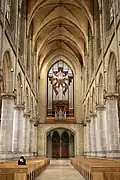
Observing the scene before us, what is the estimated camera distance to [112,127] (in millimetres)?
18328

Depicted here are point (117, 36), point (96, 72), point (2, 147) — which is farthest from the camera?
point (96, 72)

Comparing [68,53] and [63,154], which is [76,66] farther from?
[63,154]

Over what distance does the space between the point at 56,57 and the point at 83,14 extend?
12.4 meters

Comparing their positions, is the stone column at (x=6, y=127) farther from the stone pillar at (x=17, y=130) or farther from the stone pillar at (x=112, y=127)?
the stone pillar at (x=112, y=127)

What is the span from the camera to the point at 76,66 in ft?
132

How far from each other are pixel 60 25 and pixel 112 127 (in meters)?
18.4

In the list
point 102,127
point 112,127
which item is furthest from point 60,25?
point 112,127

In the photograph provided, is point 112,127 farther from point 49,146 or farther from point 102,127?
point 49,146

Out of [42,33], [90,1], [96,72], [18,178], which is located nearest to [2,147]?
[18,178]

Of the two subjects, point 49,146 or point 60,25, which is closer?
point 60,25

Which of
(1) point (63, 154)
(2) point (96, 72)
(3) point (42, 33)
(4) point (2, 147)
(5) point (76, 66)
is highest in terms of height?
(3) point (42, 33)

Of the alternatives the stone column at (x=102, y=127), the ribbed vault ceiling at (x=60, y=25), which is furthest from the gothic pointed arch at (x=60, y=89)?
the stone column at (x=102, y=127)

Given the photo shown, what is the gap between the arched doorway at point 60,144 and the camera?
40281 mm

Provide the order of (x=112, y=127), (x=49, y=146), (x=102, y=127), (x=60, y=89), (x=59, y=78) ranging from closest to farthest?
(x=112, y=127) → (x=102, y=127) → (x=60, y=89) → (x=59, y=78) → (x=49, y=146)
